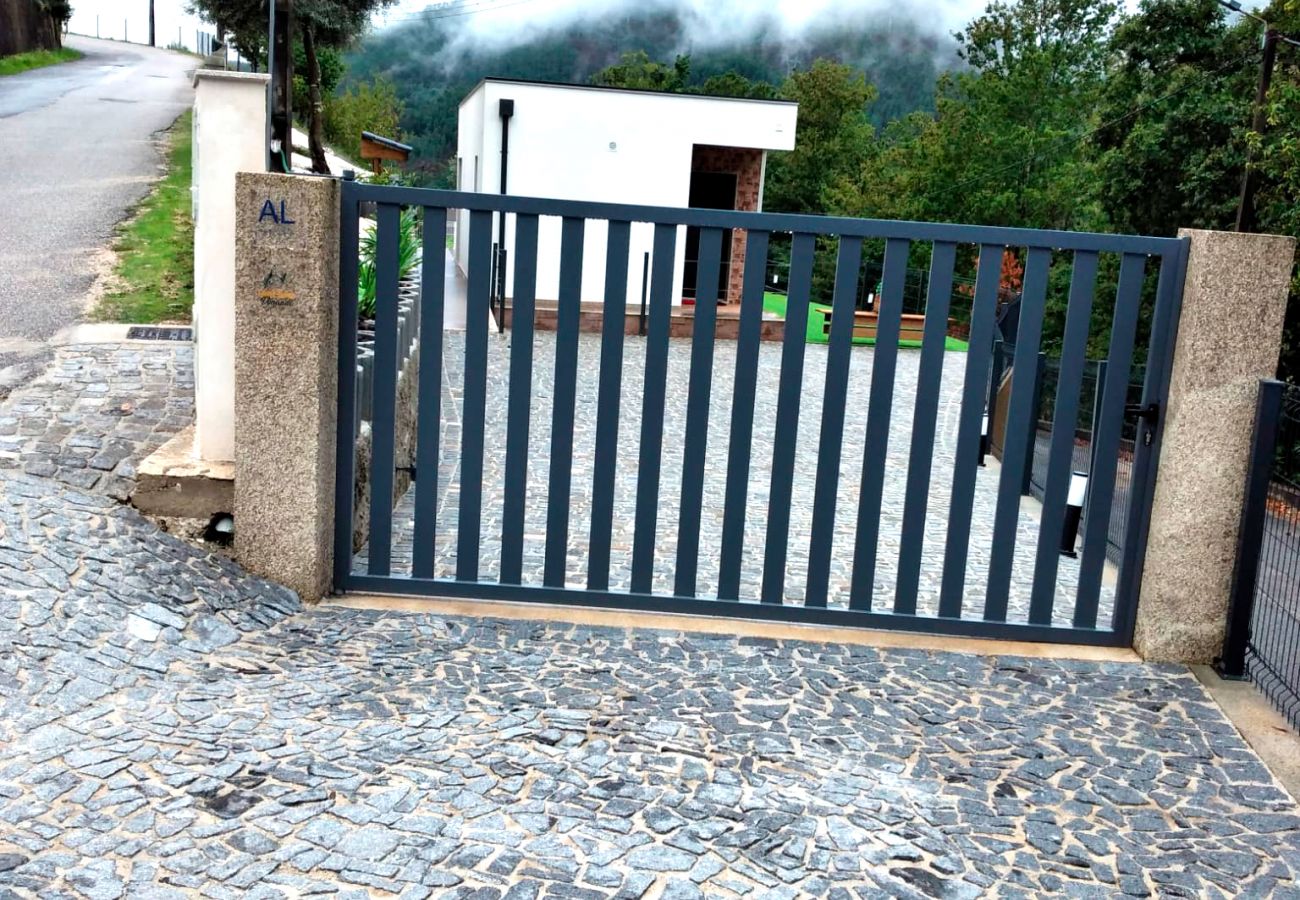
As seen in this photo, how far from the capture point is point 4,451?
19.7ft

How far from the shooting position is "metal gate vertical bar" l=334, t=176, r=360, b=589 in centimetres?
556

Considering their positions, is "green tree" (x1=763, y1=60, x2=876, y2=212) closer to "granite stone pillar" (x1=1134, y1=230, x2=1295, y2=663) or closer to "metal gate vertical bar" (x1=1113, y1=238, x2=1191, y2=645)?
"metal gate vertical bar" (x1=1113, y1=238, x2=1191, y2=645)

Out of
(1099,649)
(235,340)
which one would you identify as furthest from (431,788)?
(1099,649)

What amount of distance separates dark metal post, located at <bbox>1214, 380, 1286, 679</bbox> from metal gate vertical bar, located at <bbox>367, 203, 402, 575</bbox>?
3.66m

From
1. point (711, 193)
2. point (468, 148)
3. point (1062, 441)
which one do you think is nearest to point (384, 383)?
point (1062, 441)

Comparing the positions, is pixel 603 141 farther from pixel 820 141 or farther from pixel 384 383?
pixel 820 141

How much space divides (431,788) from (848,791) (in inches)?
53.2

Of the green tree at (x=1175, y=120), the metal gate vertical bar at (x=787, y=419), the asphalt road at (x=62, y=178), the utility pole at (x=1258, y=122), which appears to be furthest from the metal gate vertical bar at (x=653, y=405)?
the green tree at (x=1175, y=120)

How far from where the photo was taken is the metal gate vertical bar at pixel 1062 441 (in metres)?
5.58

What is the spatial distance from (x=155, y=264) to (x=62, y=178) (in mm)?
6824

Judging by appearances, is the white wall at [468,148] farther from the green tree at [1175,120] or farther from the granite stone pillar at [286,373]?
the granite stone pillar at [286,373]

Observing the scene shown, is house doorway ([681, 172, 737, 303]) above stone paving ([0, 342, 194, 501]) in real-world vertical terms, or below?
above

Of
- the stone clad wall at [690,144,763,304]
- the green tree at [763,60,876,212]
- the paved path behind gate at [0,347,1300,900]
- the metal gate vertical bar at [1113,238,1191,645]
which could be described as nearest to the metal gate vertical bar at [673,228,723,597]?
the paved path behind gate at [0,347,1300,900]

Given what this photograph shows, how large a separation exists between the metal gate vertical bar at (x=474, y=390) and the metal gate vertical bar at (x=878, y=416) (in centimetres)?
169
